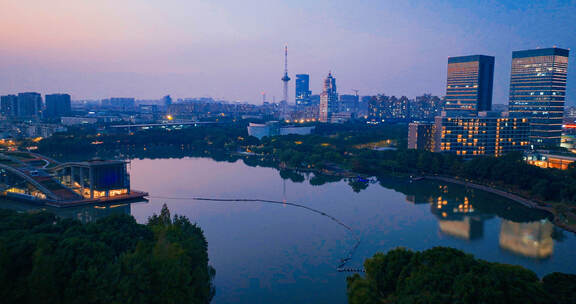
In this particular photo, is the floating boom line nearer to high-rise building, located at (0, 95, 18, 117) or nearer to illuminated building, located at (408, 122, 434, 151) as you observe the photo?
illuminated building, located at (408, 122, 434, 151)

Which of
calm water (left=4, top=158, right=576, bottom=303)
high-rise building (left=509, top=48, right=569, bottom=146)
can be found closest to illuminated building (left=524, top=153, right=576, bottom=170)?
calm water (left=4, top=158, right=576, bottom=303)

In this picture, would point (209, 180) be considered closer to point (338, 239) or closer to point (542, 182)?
point (338, 239)

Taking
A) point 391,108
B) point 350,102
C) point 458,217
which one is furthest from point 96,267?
point 350,102

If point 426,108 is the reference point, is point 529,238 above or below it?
below

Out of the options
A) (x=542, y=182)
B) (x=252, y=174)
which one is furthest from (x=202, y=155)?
(x=542, y=182)

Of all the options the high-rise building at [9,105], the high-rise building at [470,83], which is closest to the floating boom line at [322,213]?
the high-rise building at [470,83]

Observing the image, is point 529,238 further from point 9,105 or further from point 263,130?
point 9,105

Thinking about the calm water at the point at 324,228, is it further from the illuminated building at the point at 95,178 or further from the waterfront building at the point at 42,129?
the waterfront building at the point at 42,129
